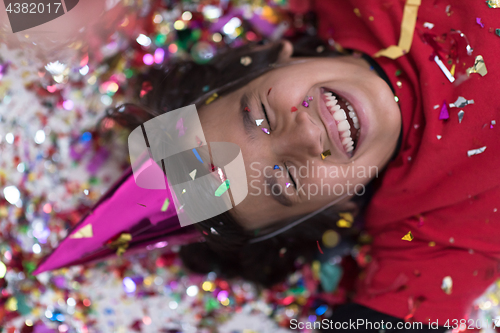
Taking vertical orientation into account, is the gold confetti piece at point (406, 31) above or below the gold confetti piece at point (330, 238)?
above

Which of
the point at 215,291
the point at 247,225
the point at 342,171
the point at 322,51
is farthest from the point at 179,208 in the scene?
the point at 322,51

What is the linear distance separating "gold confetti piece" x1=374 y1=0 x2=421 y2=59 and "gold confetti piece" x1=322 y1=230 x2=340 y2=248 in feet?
1.92

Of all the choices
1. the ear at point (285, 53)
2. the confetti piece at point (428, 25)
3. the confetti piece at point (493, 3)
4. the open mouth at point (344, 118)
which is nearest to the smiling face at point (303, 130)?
the open mouth at point (344, 118)

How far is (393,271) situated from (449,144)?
432 millimetres

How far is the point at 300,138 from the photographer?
0.79 m

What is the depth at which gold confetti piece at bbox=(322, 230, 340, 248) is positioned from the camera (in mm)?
1151

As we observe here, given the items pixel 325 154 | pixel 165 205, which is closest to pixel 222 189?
pixel 165 205

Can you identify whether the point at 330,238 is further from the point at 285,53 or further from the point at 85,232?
the point at 85,232

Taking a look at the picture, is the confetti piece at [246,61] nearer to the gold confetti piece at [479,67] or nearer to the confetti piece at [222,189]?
the confetti piece at [222,189]

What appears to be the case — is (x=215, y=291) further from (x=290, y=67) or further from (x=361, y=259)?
(x=290, y=67)

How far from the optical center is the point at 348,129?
861 mm

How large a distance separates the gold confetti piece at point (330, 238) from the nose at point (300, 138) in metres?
0.43

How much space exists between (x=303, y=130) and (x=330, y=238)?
54cm

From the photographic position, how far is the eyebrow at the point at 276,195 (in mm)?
825
